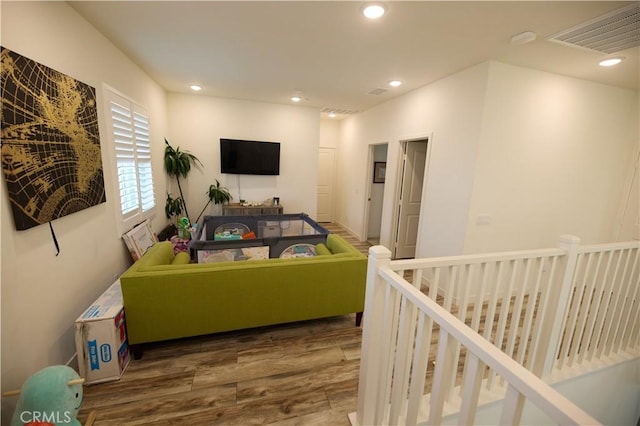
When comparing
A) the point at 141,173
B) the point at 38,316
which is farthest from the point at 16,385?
the point at 141,173

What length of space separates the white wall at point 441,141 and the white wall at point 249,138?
150cm

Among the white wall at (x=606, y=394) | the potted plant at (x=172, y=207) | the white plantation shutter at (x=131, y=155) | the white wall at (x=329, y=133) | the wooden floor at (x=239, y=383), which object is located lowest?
the white wall at (x=606, y=394)

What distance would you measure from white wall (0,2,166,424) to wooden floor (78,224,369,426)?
0.50 metres

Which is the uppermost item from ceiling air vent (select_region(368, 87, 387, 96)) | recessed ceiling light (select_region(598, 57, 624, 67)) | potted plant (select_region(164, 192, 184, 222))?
ceiling air vent (select_region(368, 87, 387, 96))

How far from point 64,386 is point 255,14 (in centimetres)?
264

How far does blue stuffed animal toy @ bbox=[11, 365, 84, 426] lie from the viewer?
1.24 metres

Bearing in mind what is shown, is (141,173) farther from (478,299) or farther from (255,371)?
(478,299)

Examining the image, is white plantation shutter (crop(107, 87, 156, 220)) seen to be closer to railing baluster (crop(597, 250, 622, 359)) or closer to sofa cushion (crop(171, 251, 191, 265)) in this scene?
sofa cushion (crop(171, 251, 191, 265))

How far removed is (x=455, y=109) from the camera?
2998 millimetres

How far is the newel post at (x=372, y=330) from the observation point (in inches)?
52.0

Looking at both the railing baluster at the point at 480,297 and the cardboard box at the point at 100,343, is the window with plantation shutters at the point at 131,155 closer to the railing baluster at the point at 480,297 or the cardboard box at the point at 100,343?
the cardboard box at the point at 100,343

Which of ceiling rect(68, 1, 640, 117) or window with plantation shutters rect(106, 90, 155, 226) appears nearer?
ceiling rect(68, 1, 640, 117)

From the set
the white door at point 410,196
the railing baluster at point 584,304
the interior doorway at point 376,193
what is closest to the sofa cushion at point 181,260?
the railing baluster at point 584,304

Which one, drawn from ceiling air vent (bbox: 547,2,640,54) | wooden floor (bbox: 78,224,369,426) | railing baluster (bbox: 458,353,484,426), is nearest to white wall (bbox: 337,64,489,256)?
ceiling air vent (bbox: 547,2,640,54)
